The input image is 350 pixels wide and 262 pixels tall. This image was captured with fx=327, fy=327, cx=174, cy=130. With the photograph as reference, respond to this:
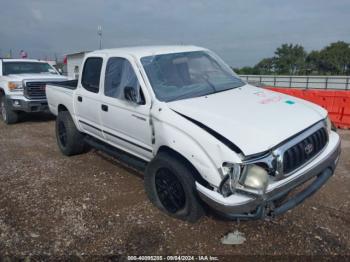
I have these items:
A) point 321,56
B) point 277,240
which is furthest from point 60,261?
point 321,56

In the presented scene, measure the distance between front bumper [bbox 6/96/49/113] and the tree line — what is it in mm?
34888

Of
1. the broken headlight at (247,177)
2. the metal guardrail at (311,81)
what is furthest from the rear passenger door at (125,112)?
the metal guardrail at (311,81)

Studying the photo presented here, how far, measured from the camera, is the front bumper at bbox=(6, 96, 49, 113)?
8.90m

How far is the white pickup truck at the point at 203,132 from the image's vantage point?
9.52 feet

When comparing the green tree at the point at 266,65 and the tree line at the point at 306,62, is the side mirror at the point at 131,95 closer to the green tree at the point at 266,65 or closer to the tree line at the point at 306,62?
the tree line at the point at 306,62

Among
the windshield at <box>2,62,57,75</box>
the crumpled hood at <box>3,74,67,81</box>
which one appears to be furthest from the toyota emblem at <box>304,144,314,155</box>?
the windshield at <box>2,62,57,75</box>

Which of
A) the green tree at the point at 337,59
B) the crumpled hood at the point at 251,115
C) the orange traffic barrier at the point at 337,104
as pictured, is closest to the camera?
the crumpled hood at the point at 251,115

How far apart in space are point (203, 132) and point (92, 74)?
2.63 metres

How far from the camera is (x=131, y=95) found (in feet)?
12.9

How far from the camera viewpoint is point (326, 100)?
8.19 m

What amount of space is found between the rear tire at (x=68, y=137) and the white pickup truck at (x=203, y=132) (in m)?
0.66

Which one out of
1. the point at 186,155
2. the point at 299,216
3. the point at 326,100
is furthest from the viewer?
the point at 326,100

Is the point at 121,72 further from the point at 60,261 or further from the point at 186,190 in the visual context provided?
the point at 60,261

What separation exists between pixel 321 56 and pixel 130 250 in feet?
165
